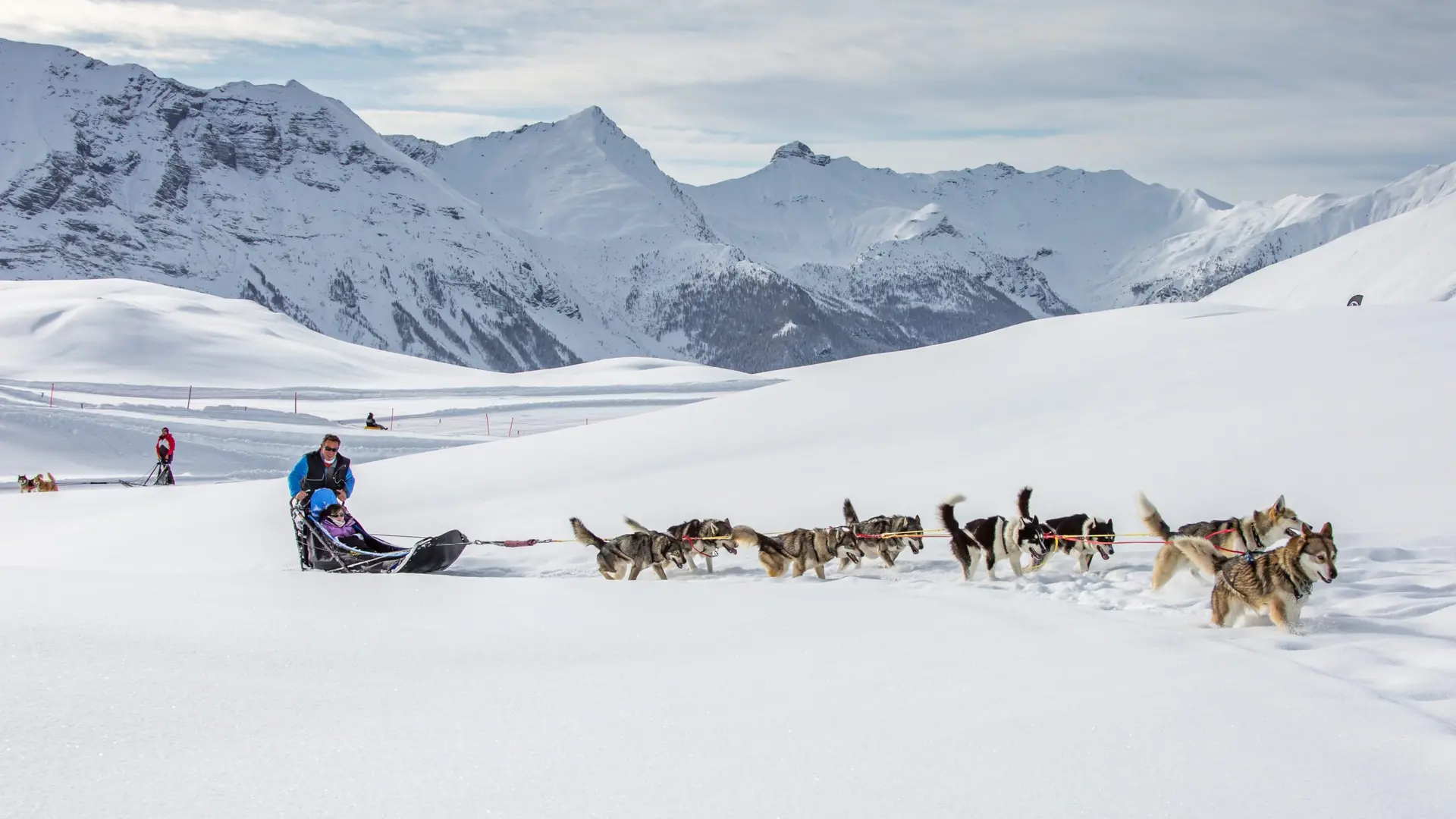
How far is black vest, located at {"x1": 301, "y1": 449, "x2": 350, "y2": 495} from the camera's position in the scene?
985cm

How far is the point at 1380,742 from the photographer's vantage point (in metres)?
4.20

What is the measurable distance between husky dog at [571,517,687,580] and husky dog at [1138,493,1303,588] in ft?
13.5

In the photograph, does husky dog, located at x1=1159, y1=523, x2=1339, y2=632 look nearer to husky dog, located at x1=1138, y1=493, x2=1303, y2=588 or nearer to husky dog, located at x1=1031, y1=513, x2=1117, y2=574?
husky dog, located at x1=1138, y1=493, x2=1303, y2=588

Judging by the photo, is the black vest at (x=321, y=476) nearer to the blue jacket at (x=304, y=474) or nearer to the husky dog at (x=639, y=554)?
the blue jacket at (x=304, y=474)

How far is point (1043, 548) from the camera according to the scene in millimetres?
8680

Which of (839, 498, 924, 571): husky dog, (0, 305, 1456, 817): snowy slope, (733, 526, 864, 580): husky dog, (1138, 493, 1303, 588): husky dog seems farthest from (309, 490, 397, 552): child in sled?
(1138, 493, 1303, 588): husky dog

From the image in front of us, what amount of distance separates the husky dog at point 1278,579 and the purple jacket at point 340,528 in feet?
24.4

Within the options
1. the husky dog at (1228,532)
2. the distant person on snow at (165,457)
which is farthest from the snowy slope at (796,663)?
the distant person on snow at (165,457)

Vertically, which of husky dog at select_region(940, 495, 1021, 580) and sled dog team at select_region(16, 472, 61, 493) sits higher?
sled dog team at select_region(16, 472, 61, 493)

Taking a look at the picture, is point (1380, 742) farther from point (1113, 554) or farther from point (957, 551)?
point (1113, 554)

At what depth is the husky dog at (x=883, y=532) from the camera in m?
9.53

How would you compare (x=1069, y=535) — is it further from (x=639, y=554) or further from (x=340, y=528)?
(x=340, y=528)

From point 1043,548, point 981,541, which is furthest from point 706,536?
point 1043,548

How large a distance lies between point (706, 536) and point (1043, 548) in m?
3.06
